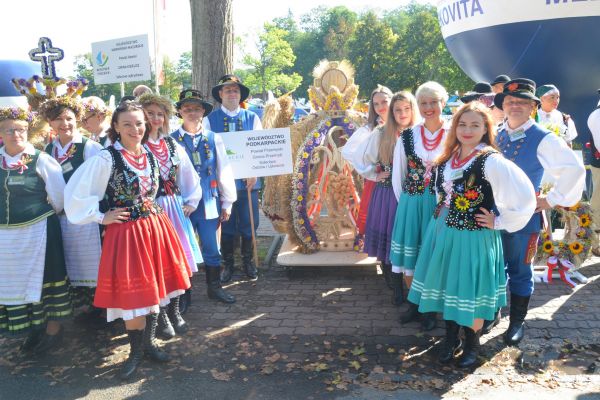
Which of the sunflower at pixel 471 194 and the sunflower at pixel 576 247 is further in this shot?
the sunflower at pixel 576 247

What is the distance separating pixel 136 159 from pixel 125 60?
7394mm

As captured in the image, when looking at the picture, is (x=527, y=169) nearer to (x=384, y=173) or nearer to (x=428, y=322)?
(x=384, y=173)

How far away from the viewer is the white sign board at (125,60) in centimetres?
965

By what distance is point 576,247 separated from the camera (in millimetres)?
5047

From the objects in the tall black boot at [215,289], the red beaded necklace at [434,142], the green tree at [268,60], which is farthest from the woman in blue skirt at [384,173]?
the green tree at [268,60]

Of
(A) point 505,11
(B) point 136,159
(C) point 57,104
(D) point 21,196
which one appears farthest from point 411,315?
(A) point 505,11

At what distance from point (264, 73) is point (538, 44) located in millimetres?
27609

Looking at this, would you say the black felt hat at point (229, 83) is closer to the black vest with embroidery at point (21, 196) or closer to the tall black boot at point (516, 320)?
the black vest with embroidery at point (21, 196)

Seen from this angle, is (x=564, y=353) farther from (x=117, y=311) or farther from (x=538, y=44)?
(x=538, y=44)

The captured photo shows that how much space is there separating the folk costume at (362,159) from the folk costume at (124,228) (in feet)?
6.24

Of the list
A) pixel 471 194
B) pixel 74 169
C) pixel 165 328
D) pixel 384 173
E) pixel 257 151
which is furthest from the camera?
pixel 257 151

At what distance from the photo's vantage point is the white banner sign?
9.32 meters

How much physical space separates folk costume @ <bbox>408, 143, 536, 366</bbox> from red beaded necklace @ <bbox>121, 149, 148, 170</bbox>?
6.91 ft

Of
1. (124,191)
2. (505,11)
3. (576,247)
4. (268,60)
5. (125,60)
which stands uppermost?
(268,60)
